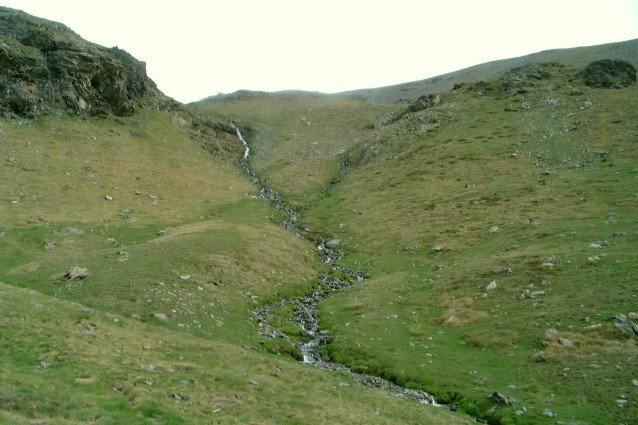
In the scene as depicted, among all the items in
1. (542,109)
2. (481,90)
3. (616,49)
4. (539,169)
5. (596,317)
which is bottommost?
(596,317)

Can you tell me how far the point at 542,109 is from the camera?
99.8 metres

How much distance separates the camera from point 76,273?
38.2 m

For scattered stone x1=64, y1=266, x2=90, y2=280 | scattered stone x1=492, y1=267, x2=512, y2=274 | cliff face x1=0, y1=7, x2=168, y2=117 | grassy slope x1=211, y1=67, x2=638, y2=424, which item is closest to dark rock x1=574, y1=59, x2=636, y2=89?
grassy slope x1=211, y1=67, x2=638, y2=424

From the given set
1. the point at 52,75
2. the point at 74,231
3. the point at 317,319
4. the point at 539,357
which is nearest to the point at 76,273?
the point at 74,231

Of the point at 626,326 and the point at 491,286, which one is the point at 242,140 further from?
the point at 626,326

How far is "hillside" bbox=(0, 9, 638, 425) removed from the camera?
23.2 meters

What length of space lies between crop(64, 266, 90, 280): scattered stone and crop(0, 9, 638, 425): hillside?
51cm

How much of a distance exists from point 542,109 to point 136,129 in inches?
3522

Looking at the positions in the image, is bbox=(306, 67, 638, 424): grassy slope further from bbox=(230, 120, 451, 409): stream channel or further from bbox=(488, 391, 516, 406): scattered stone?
bbox=(230, 120, 451, 409): stream channel

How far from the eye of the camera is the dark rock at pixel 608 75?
101625 millimetres

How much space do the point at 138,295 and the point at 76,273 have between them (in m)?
6.37

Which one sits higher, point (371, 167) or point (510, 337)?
point (371, 167)

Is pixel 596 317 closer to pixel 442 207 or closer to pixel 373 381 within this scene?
pixel 373 381

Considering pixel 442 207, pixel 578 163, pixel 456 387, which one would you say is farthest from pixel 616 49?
pixel 456 387
